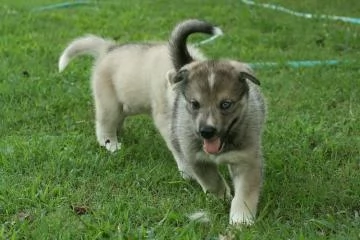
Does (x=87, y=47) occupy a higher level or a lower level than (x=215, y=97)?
lower

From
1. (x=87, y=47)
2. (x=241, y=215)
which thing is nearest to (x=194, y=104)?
(x=241, y=215)

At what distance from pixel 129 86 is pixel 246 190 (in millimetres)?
1714

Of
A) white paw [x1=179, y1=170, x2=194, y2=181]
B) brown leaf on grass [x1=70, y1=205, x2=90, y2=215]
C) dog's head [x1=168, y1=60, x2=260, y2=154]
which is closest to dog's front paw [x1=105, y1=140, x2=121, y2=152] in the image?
white paw [x1=179, y1=170, x2=194, y2=181]

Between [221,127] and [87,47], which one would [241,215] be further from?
[87,47]

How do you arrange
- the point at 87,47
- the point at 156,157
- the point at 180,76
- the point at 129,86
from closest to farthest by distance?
the point at 180,76, the point at 156,157, the point at 129,86, the point at 87,47

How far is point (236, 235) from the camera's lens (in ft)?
12.3

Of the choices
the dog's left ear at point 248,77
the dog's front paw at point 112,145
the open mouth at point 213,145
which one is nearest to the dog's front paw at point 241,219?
the open mouth at point 213,145

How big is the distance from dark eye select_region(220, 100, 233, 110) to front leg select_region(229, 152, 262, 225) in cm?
37

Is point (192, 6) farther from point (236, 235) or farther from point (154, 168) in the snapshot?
point (236, 235)

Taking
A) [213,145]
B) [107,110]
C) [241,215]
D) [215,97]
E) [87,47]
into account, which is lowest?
[107,110]

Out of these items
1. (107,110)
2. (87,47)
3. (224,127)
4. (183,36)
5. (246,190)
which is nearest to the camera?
(224,127)

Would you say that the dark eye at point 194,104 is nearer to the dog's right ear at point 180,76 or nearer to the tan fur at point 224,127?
the tan fur at point 224,127

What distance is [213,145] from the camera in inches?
160

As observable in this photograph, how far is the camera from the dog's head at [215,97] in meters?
3.99
